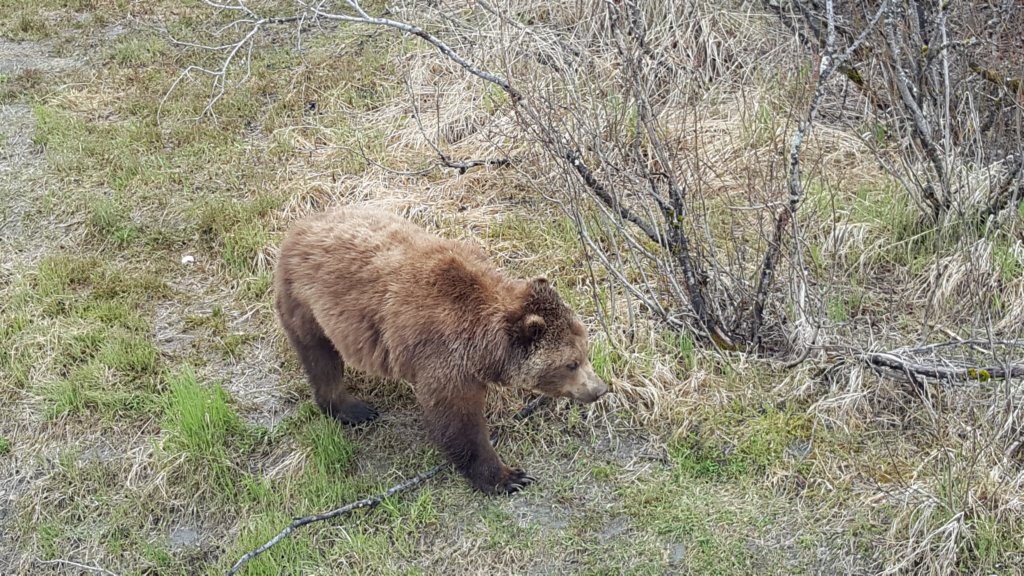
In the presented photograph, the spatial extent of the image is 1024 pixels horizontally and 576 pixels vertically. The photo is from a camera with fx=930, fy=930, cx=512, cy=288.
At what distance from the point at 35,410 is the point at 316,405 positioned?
1.58 m

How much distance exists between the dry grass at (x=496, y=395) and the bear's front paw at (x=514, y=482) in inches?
3.6

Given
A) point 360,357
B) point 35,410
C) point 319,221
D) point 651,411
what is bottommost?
point 35,410

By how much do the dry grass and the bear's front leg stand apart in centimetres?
11

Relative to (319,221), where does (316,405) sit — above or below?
below

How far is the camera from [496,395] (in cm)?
486

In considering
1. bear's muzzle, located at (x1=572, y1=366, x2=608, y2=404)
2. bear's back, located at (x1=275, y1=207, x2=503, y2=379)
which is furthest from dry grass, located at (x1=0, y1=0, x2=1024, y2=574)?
bear's back, located at (x1=275, y1=207, x2=503, y2=379)

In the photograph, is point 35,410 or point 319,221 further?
point 35,410

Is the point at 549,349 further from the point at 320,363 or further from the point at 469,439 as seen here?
the point at 320,363

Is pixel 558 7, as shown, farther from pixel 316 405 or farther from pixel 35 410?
pixel 35 410

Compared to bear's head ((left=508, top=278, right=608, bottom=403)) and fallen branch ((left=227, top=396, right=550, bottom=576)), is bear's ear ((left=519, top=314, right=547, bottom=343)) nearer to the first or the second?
bear's head ((left=508, top=278, right=608, bottom=403))

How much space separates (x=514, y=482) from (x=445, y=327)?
2.67ft

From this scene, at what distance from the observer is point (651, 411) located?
4695mm

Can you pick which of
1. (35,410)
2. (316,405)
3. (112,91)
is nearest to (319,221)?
(316,405)

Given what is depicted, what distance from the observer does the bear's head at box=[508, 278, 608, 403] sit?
4273 millimetres
